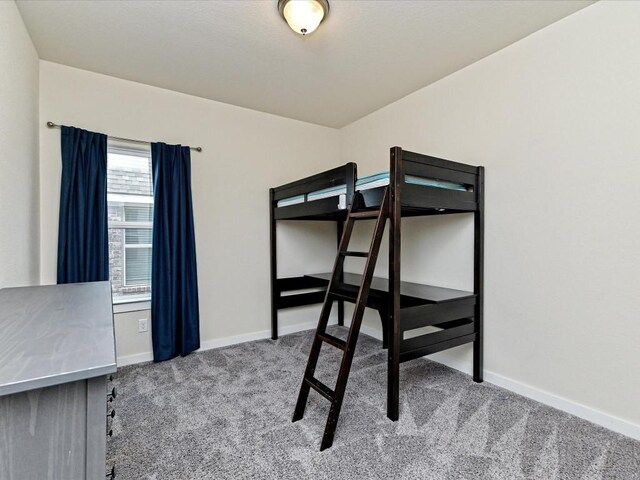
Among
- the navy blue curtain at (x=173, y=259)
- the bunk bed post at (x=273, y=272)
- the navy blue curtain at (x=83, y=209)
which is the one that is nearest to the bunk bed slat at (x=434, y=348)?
the bunk bed post at (x=273, y=272)

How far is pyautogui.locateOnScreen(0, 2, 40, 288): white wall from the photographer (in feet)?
5.28

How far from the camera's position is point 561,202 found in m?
1.97

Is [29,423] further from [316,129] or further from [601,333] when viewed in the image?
[316,129]

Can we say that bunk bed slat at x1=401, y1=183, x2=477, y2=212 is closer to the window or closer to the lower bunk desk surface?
the lower bunk desk surface

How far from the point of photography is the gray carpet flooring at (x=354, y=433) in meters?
1.48

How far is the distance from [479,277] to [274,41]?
2145mm

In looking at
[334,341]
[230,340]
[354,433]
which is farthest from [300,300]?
[354,433]

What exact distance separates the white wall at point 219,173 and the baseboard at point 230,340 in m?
0.04

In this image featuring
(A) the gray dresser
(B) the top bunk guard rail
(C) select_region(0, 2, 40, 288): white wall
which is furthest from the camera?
(B) the top bunk guard rail

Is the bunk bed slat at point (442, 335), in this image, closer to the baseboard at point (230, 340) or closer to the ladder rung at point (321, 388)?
the ladder rung at point (321, 388)

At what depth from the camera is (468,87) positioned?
8.07 ft

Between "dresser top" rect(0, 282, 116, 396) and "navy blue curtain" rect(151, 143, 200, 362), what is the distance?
1354mm

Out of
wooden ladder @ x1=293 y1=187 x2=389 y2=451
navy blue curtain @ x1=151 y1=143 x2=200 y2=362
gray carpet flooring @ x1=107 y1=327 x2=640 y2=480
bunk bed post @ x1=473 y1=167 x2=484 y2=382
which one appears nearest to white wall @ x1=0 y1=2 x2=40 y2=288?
navy blue curtain @ x1=151 y1=143 x2=200 y2=362

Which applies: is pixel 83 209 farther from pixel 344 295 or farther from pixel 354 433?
pixel 354 433
